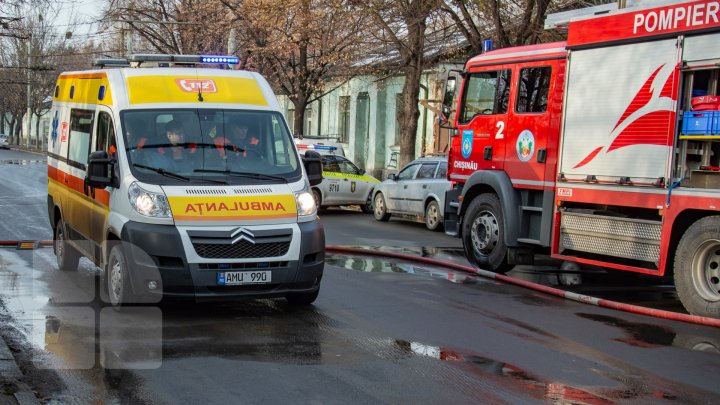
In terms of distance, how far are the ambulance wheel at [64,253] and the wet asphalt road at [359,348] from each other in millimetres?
382

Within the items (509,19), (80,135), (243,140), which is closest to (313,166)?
(243,140)

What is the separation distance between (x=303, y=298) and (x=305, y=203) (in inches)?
40.3

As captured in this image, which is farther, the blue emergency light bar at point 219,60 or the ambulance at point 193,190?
the blue emergency light bar at point 219,60

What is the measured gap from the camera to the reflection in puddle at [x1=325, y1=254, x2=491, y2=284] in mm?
12052

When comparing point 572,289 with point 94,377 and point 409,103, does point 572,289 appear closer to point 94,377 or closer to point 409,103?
point 94,377

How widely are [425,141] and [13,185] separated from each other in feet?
50.8

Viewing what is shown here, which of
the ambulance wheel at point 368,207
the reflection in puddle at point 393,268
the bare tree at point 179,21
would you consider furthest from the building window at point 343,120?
the reflection in puddle at point 393,268

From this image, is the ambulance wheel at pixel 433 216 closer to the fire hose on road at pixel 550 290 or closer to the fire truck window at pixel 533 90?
the fire hose on road at pixel 550 290

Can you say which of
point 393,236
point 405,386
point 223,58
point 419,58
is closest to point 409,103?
point 419,58

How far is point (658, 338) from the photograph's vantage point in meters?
8.48

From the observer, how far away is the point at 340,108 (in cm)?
4350

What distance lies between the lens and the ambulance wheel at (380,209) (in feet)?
72.0

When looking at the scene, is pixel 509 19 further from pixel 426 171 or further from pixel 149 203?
pixel 149 203

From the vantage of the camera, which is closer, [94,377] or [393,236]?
[94,377]
